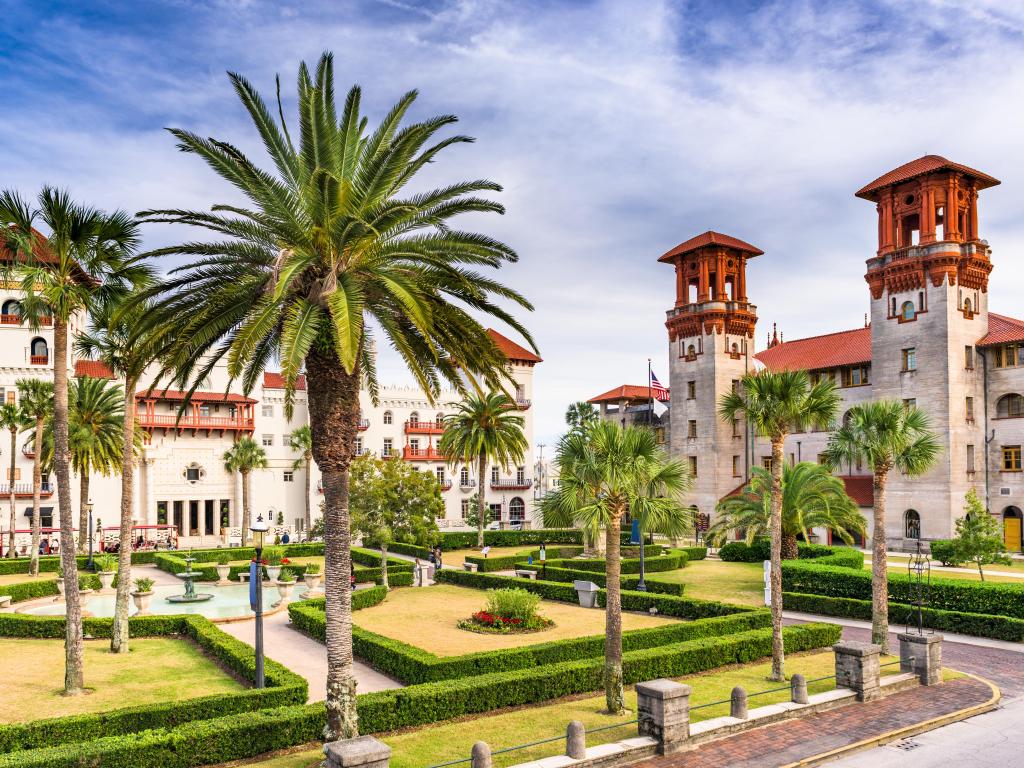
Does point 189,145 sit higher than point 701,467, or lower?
higher

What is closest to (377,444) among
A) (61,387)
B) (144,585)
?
(144,585)

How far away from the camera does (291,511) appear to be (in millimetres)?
69250

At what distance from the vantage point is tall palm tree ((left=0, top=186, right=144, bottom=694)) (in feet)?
67.4

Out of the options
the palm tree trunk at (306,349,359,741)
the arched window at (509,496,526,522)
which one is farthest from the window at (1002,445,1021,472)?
the palm tree trunk at (306,349,359,741)

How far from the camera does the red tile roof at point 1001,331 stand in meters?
52.9

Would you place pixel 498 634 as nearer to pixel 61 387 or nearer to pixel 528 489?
pixel 61 387

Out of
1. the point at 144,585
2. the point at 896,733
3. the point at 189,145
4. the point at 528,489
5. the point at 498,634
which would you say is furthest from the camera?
the point at 528,489

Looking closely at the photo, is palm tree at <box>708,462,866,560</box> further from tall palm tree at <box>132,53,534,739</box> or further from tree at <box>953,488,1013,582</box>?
tall palm tree at <box>132,53,534,739</box>

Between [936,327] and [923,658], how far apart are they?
1510 inches

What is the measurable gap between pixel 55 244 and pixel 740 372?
5911 centimetres

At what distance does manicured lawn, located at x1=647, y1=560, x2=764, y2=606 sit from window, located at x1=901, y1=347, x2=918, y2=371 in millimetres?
18847

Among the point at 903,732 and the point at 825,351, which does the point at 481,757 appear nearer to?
the point at 903,732

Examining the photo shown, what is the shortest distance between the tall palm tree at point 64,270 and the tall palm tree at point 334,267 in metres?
5.76

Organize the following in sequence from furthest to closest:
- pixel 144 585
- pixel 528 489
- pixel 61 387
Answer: pixel 528 489 < pixel 144 585 < pixel 61 387
